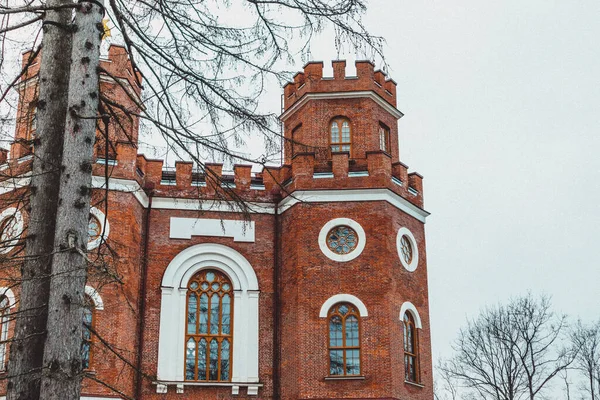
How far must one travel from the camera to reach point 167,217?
20438 millimetres

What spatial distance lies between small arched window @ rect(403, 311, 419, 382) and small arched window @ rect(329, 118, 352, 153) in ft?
16.9

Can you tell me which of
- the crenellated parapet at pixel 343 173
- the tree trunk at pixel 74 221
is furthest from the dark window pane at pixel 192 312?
the tree trunk at pixel 74 221

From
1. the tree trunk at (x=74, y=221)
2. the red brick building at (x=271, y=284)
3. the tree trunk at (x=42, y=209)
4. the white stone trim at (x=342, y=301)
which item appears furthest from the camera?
the white stone trim at (x=342, y=301)

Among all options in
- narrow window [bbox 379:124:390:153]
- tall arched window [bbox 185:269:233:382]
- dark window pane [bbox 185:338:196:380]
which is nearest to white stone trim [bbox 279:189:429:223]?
narrow window [bbox 379:124:390:153]

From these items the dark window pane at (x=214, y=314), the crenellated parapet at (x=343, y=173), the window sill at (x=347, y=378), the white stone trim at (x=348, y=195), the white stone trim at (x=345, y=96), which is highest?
the white stone trim at (x=345, y=96)

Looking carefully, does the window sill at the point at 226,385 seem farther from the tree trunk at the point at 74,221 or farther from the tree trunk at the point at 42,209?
the tree trunk at the point at 74,221

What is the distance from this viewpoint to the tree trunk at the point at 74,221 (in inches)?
280

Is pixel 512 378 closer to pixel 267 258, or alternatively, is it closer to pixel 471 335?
pixel 471 335

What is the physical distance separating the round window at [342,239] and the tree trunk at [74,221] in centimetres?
1225

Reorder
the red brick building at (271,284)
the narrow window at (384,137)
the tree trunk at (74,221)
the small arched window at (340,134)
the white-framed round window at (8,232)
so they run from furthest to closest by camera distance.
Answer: the narrow window at (384,137) < the small arched window at (340,134) < the red brick building at (271,284) < the white-framed round window at (8,232) < the tree trunk at (74,221)

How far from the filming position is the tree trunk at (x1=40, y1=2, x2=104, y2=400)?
280 inches

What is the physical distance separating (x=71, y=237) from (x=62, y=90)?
5.94ft

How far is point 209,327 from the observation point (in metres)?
19.8

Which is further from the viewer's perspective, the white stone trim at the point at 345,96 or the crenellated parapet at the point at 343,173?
the white stone trim at the point at 345,96
